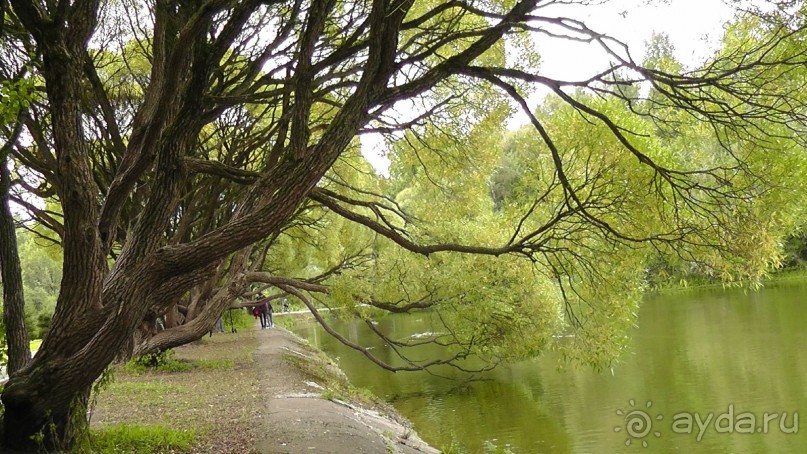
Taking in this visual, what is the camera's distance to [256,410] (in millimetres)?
9375

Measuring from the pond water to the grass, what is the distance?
3184mm

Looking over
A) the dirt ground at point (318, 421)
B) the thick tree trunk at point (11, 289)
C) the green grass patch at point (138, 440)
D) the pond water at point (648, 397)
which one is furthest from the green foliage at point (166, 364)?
the green grass patch at point (138, 440)

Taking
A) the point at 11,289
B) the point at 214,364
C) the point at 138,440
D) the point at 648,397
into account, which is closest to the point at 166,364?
the point at 214,364

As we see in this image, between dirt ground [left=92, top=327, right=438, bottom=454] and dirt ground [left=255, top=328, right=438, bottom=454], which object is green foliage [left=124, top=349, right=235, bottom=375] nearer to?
dirt ground [left=92, top=327, right=438, bottom=454]

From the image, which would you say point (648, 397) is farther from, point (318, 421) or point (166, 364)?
point (166, 364)

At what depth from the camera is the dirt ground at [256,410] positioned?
737 cm

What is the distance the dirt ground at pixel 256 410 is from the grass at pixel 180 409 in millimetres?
13

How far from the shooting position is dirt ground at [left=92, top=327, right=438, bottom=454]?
24.2 ft

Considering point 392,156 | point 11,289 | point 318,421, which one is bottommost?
point 318,421

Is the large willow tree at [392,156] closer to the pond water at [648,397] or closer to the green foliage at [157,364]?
the pond water at [648,397]

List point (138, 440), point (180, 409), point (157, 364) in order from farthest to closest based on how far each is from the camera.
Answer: point (157, 364) → point (180, 409) → point (138, 440)

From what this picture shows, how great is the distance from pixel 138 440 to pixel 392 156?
287 inches

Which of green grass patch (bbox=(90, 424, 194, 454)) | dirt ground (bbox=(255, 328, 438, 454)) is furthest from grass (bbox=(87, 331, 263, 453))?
dirt ground (bbox=(255, 328, 438, 454))

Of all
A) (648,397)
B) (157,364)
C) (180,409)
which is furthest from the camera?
(157,364)
